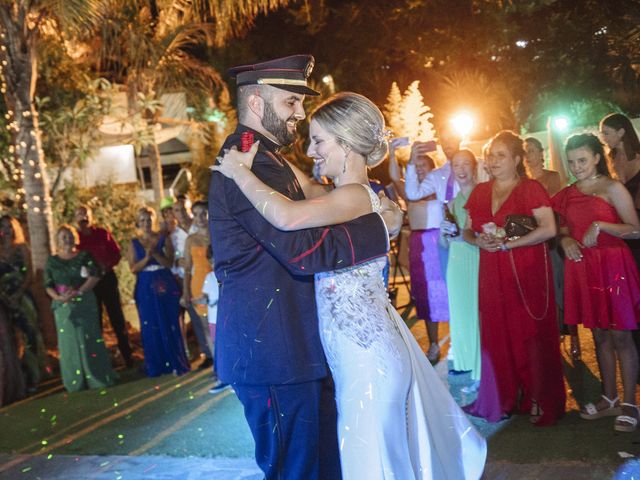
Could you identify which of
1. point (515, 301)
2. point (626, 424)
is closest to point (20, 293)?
point (515, 301)

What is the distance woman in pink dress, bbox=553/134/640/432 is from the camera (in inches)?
189

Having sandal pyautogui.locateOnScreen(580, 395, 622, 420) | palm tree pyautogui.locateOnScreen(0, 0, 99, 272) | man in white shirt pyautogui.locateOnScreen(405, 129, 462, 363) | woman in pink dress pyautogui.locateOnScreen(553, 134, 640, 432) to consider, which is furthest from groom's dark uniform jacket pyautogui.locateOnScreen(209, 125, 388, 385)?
palm tree pyautogui.locateOnScreen(0, 0, 99, 272)

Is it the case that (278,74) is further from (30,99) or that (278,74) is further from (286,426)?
(30,99)

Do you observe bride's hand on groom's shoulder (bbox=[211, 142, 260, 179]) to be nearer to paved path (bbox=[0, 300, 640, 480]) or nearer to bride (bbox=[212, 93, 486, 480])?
bride (bbox=[212, 93, 486, 480])

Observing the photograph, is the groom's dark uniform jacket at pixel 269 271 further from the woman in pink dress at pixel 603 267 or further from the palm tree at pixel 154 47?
the palm tree at pixel 154 47

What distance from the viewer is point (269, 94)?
2947 mm

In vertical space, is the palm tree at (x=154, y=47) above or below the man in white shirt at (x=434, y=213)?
above

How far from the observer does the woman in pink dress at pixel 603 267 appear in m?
4.80

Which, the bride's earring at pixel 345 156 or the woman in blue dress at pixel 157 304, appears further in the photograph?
the woman in blue dress at pixel 157 304

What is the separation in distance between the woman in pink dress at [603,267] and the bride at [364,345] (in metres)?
2.23

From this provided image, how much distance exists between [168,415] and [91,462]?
3.76ft

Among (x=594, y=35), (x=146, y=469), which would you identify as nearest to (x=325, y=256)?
(x=146, y=469)

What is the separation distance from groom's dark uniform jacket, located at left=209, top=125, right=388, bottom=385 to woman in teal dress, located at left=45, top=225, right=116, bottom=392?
5412mm

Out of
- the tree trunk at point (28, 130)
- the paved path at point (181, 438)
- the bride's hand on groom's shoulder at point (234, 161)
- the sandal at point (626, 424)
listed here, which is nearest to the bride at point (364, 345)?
the bride's hand on groom's shoulder at point (234, 161)
